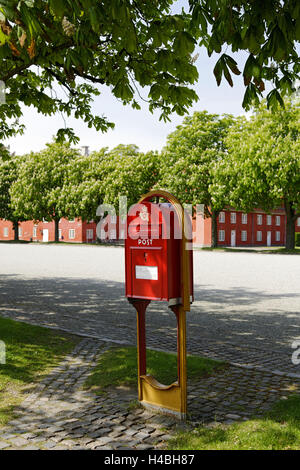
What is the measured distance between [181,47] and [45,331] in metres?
4.95

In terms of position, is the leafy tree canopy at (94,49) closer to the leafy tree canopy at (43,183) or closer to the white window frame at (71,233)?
the leafy tree canopy at (43,183)

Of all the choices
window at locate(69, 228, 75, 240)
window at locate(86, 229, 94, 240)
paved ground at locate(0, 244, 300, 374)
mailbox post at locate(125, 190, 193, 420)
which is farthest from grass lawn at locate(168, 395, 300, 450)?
window at locate(69, 228, 75, 240)

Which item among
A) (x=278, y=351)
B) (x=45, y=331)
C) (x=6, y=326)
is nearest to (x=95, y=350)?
(x=45, y=331)

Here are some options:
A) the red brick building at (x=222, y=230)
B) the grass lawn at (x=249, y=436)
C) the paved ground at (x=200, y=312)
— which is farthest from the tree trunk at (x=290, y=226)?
the grass lawn at (x=249, y=436)

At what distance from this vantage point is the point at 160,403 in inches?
186

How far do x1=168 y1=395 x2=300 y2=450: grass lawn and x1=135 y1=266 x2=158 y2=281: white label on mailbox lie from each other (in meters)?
1.40

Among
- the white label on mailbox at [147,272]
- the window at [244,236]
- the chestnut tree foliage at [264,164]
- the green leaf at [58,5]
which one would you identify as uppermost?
the chestnut tree foliage at [264,164]

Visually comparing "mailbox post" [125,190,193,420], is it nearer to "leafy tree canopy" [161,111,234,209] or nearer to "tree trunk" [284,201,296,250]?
"tree trunk" [284,201,296,250]

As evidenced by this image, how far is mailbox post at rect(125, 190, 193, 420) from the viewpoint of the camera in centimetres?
454

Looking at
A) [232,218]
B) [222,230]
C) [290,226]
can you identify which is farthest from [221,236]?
[290,226]

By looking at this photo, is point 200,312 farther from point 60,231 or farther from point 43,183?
point 60,231

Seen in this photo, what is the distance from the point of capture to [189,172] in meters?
45.4

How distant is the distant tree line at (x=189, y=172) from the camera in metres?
36.5

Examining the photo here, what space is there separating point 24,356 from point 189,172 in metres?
39.9
